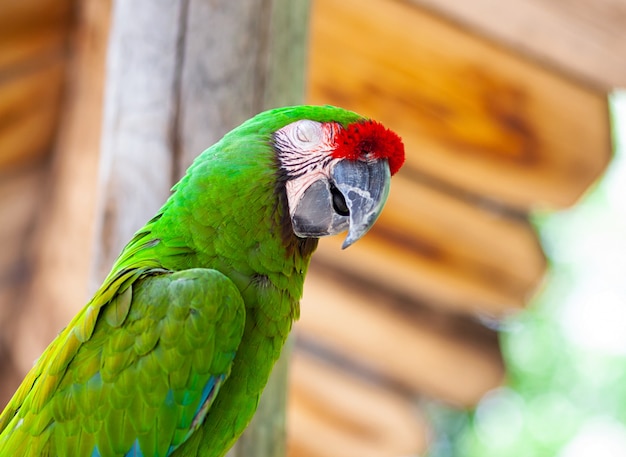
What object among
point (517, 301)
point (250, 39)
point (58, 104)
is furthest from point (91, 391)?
point (517, 301)

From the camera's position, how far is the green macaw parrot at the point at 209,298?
1.30 meters

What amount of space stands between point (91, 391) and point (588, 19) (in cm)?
179

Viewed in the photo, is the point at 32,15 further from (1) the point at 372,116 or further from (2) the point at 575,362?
(2) the point at 575,362

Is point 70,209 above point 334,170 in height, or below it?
below

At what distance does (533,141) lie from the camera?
271cm

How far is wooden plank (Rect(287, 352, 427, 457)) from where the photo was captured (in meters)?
3.71

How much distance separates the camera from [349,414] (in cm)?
385

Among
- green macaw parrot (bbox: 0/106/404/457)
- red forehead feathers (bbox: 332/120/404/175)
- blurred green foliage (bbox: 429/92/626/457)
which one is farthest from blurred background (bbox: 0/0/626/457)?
blurred green foliage (bbox: 429/92/626/457)

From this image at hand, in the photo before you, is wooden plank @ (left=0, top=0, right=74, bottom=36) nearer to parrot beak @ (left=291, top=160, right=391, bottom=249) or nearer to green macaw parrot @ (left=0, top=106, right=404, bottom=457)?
green macaw parrot @ (left=0, top=106, right=404, bottom=457)

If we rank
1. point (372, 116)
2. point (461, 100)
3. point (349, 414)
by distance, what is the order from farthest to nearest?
point (349, 414) < point (372, 116) < point (461, 100)

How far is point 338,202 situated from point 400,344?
221cm

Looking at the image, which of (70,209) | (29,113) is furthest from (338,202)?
(70,209)

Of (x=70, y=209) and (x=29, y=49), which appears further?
(x=70, y=209)

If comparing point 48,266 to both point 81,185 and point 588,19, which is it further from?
point 588,19
